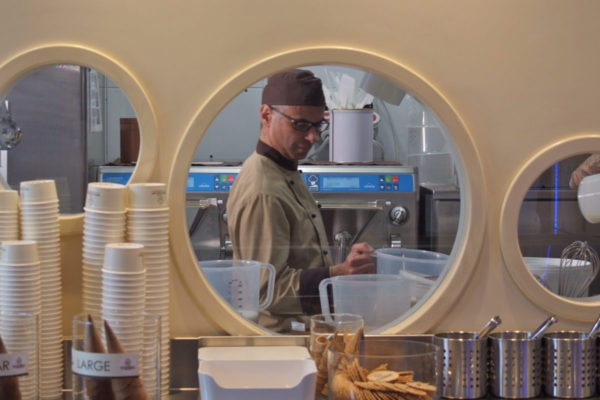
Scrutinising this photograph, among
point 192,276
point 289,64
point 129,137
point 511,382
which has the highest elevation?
point 289,64

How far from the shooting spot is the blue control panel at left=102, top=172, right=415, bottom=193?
1679 mm

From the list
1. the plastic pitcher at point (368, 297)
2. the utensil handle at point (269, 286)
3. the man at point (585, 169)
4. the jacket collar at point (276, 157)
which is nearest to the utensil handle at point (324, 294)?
the plastic pitcher at point (368, 297)

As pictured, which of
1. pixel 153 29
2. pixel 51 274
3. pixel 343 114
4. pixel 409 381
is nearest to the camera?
pixel 409 381

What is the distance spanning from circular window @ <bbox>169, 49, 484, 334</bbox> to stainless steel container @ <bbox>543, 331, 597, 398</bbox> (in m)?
0.23

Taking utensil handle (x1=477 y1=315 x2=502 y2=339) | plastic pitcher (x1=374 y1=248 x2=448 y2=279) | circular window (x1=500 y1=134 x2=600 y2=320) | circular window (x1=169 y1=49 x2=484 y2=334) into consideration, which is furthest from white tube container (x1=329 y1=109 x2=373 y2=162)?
utensil handle (x1=477 y1=315 x2=502 y2=339)

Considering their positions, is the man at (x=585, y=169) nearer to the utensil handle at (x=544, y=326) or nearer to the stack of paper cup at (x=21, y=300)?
the utensil handle at (x=544, y=326)

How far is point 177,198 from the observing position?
1.64 meters

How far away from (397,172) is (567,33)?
46 centimetres

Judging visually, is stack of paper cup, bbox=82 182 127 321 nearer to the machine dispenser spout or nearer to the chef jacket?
the chef jacket

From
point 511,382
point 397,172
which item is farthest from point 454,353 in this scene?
point 397,172

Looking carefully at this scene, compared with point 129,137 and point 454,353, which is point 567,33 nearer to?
point 454,353

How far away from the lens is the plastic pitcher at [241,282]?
5.60 ft

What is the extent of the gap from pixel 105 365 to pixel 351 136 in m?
0.80

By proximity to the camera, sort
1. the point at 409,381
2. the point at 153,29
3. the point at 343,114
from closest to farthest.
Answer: the point at 409,381, the point at 153,29, the point at 343,114
